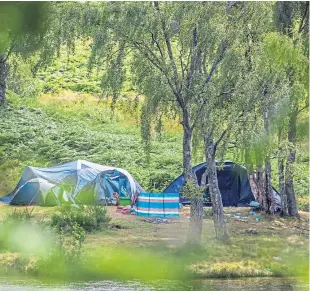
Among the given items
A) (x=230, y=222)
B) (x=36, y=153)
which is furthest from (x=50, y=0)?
(x=230, y=222)

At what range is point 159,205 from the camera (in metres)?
13.8

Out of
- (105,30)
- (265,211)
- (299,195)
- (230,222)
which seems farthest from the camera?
(299,195)

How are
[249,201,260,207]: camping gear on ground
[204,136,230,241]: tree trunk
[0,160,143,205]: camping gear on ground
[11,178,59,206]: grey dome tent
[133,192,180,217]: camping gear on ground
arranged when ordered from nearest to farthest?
1. [204,136,230,241]: tree trunk
2. [133,192,180,217]: camping gear on ground
3. [11,178,59,206]: grey dome tent
4. [0,160,143,205]: camping gear on ground
5. [249,201,260,207]: camping gear on ground

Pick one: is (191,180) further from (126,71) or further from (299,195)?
(299,195)

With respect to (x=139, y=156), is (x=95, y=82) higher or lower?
higher

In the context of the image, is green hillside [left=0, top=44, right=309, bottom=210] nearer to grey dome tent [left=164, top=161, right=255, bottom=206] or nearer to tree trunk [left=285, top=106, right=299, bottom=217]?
tree trunk [left=285, top=106, right=299, bottom=217]

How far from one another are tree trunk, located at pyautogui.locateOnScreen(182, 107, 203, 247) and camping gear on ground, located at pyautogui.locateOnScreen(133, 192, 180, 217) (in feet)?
9.25

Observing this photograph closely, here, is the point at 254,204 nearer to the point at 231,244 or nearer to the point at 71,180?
the point at 231,244

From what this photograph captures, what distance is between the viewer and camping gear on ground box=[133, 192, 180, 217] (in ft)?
45.0

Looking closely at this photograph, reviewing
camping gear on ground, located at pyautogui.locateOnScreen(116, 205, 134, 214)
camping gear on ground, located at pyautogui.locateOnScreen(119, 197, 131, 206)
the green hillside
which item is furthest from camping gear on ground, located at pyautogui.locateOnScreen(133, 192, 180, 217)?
camping gear on ground, located at pyautogui.locateOnScreen(119, 197, 131, 206)

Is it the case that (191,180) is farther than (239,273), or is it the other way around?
(191,180)

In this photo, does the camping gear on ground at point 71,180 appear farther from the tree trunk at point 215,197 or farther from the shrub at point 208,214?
the tree trunk at point 215,197

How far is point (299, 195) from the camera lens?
16.9 metres

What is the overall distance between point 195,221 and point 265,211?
159 inches
